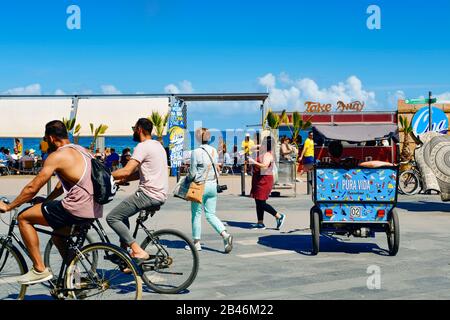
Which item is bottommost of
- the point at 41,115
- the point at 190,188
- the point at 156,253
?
the point at 156,253

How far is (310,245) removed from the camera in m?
9.27

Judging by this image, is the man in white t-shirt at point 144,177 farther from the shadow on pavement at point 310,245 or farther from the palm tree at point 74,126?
the palm tree at point 74,126

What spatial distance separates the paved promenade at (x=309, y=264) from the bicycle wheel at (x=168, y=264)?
132mm

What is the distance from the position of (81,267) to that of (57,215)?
1.75 ft

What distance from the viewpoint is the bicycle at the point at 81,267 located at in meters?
5.30

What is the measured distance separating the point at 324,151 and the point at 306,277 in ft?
12.5

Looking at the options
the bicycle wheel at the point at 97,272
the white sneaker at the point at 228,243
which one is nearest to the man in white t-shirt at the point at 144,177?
the bicycle wheel at the point at 97,272

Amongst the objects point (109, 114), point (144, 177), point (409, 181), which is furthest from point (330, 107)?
point (144, 177)

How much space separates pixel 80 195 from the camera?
526 centimetres

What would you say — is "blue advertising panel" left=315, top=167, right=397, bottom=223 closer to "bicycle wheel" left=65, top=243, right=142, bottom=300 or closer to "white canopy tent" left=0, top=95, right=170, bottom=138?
"bicycle wheel" left=65, top=243, right=142, bottom=300

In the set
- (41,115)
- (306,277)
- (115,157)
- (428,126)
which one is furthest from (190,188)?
(41,115)

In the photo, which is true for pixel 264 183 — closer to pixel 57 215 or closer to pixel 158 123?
pixel 57 215

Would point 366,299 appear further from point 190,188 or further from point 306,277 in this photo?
point 190,188

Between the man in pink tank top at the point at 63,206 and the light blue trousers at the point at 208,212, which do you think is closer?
the man in pink tank top at the point at 63,206
